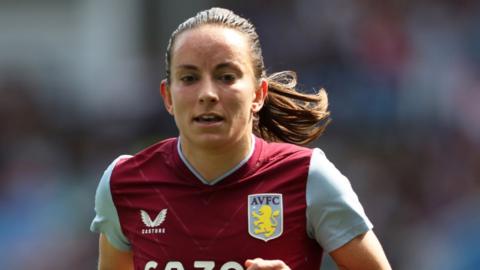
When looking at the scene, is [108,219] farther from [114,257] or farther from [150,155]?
[150,155]

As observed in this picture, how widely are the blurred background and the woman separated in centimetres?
411

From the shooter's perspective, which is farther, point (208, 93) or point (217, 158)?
point (217, 158)

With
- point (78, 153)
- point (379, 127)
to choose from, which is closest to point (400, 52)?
point (379, 127)

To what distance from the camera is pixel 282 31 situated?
10.7 m

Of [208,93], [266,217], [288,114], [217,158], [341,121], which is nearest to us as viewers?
[208,93]

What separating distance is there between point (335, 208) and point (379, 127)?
5.64 metres

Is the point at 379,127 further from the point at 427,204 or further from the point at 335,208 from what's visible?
the point at 335,208

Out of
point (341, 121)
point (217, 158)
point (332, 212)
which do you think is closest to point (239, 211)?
point (217, 158)

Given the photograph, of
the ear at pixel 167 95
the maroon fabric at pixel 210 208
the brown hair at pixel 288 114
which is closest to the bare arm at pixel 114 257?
the maroon fabric at pixel 210 208

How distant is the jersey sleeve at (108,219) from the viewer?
15.0ft

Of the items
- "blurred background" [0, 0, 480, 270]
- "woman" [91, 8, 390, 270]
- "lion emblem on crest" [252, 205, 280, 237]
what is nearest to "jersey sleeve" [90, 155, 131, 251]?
"woman" [91, 8, 390, 270]

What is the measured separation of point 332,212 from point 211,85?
60cm

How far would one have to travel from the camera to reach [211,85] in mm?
4191

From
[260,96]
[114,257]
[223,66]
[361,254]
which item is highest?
[223,66]
